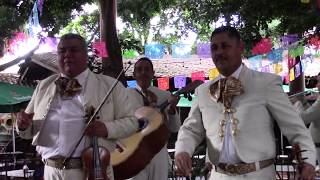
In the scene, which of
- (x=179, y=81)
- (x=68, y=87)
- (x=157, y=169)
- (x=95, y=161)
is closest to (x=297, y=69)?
(x=179, y=81)

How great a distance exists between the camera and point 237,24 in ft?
40.1

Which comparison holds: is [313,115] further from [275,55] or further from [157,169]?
[275,55]

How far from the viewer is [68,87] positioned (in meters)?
4.12

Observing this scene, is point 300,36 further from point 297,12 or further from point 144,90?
point 144,90

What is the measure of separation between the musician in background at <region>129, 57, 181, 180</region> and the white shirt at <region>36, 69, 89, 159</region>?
1.96m

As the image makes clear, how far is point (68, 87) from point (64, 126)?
0.98ft

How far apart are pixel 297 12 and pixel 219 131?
7.45 metres

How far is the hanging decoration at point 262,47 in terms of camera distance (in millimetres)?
12406

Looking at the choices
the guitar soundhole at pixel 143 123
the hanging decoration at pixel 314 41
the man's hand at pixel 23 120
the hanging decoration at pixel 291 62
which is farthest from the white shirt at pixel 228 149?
the hanging decoration at pixel 291 62

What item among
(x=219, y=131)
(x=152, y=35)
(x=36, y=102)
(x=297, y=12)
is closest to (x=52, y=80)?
(x=36, y=102)

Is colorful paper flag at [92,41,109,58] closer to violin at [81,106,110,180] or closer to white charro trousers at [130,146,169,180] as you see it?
white charro trousers at [130,146,169,180]

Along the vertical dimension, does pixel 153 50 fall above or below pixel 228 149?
above

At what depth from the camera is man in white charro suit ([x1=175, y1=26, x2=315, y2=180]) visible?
3375 millimetres

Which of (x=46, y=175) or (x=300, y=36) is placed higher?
(x=300, y=36)
